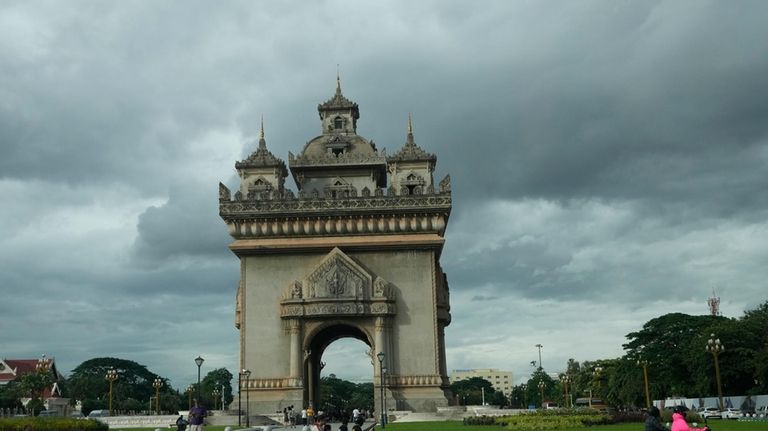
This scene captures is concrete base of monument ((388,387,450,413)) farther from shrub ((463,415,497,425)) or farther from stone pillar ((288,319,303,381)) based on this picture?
shrub ((463,415,497,425))

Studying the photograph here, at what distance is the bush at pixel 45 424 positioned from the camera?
862 inches

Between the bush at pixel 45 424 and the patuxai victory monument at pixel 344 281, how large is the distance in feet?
46.3

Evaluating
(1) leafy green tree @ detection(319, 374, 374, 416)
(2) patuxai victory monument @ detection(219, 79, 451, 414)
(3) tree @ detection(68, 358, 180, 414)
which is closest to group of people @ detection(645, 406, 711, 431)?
(2) patuxai victory monument @ detection(219, 79, 451, 414)

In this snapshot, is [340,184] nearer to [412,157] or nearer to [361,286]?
[412,157]

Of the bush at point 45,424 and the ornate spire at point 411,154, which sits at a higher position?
the ornate spire at point 411,154

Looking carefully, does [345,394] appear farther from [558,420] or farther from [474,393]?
[558,420]

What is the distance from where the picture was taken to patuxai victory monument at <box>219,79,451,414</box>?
3906 cm

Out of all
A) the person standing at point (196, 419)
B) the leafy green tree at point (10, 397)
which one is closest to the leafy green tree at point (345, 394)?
the leafy green tree at point (10, 397)

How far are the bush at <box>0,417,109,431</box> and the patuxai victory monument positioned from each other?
46.3 ft

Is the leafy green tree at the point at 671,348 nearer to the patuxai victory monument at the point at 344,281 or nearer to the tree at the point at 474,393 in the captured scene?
the patuxai victory monument at the point at 344,281

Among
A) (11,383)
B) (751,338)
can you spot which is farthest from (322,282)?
(11,383)

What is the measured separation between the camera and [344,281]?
3947 centimetres

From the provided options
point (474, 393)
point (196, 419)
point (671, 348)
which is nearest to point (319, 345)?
point (196, 419)

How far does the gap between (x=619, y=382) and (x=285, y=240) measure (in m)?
39.3
